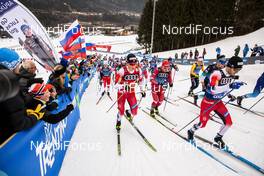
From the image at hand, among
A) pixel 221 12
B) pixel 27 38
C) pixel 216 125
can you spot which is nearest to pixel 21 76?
pixel 27 38

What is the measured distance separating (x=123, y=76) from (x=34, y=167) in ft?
12.9

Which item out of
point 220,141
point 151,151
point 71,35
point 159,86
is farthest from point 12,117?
point 71,35

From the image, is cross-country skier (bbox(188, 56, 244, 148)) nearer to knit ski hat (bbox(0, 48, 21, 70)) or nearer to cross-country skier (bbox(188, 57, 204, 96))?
knit ski hat (bbox(0, 48, 21, 70))

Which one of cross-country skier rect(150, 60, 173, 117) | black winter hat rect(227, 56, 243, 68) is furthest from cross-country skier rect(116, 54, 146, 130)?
black winter hat rect(227, 56, 243, 68)

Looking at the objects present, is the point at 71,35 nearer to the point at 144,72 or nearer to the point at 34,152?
the point at 144,72

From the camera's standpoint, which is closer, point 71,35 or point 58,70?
point 58,70

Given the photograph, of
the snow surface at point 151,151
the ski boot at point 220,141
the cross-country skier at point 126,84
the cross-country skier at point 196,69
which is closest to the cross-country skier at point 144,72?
the cross-country skier at point 196,69

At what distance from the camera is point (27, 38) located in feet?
18.4

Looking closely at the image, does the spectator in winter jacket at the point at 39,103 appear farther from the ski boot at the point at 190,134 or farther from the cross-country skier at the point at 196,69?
the cross-country skier at the point at 196,69

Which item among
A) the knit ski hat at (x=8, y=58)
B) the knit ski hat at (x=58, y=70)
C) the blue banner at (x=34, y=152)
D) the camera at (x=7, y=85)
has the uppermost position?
the knit ski hat at (x=8, y=58)

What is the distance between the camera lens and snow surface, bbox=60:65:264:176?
13.6 ft

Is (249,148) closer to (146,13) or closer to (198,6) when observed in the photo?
(198,6)

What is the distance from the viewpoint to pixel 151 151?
492cm

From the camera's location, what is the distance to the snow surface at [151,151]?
13.6 ft
